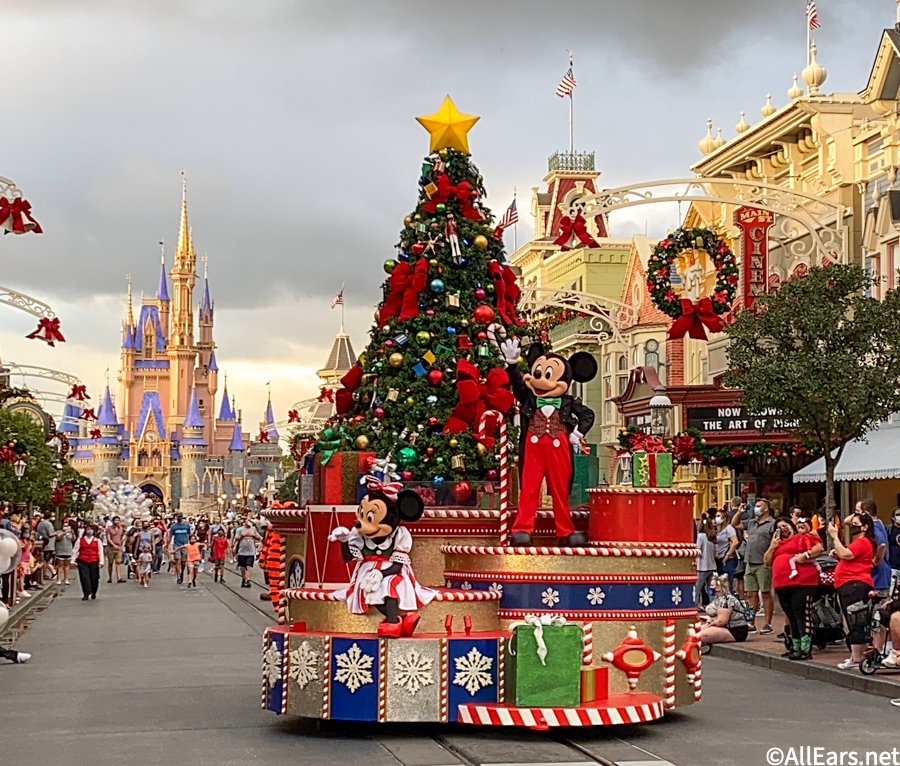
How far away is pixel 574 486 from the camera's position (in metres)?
12.3

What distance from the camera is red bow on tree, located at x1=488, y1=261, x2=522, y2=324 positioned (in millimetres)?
13305

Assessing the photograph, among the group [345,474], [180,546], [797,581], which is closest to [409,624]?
[345,474]

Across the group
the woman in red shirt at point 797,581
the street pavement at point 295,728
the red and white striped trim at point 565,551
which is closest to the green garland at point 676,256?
the street pavement at point 295,728

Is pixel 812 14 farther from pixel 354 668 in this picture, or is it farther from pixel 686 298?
pixel 354 668

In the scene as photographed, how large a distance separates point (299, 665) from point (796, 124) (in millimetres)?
27380

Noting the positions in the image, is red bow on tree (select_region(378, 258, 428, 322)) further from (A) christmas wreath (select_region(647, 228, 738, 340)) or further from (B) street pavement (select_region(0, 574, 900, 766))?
(A) christmas wreath (select_region(647, 228, 738, 340))

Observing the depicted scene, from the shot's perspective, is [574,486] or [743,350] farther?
[743,350]

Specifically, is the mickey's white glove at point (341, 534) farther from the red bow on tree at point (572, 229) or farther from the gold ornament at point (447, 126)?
the red bow on tree at point (572, 229)

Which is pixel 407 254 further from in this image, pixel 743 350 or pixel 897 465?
pixel 897 465

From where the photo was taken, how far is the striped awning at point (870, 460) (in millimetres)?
26062

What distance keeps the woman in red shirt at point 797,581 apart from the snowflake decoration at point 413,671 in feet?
21.9

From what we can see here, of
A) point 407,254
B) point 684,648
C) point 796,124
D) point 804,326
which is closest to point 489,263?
point 407,254

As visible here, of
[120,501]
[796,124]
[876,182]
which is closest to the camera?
[876,182]

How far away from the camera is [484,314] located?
12.7 m
